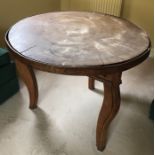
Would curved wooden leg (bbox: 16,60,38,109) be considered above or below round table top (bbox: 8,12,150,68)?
below

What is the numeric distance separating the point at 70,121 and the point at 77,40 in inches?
25.6

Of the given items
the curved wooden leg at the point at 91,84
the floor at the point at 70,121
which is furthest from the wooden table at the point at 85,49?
the curved wooden leg at the point at 91,84

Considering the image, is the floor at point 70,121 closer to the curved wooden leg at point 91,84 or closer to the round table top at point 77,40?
the curved wooden leg at point 91,84

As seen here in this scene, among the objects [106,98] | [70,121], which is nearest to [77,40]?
[106,98]

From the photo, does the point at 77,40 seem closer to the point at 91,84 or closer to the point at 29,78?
the point at 29,78

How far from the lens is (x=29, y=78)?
1618mm

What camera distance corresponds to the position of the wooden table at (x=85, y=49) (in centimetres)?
116

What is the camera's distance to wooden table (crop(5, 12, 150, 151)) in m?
1.16

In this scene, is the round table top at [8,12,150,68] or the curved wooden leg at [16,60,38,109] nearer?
the round table top at [8,12,150,68]

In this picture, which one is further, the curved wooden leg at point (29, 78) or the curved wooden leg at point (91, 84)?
the curved wooden leg at point (91, 84)

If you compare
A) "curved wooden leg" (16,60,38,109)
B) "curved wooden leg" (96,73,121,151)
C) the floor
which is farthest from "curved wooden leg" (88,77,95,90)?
"curved wooden leg" (96,73,121,151)

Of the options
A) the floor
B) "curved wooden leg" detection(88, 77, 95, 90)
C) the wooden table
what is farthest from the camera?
"curved wooden leg" detection(88, 77, 95, 90)

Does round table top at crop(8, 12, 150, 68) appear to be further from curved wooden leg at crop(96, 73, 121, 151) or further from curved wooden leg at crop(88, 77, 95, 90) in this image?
curved wooden leg at crop(88, 77, 95, 90)

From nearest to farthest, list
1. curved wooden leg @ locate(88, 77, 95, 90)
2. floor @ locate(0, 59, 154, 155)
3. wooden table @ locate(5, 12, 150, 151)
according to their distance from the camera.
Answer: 1. wooden table @ locate(5, 12, 150, 151)
2. floor @ locate(0, 59, 154, 155)
3. curved wooden leg @ locate(88, 77, 95, 90)
